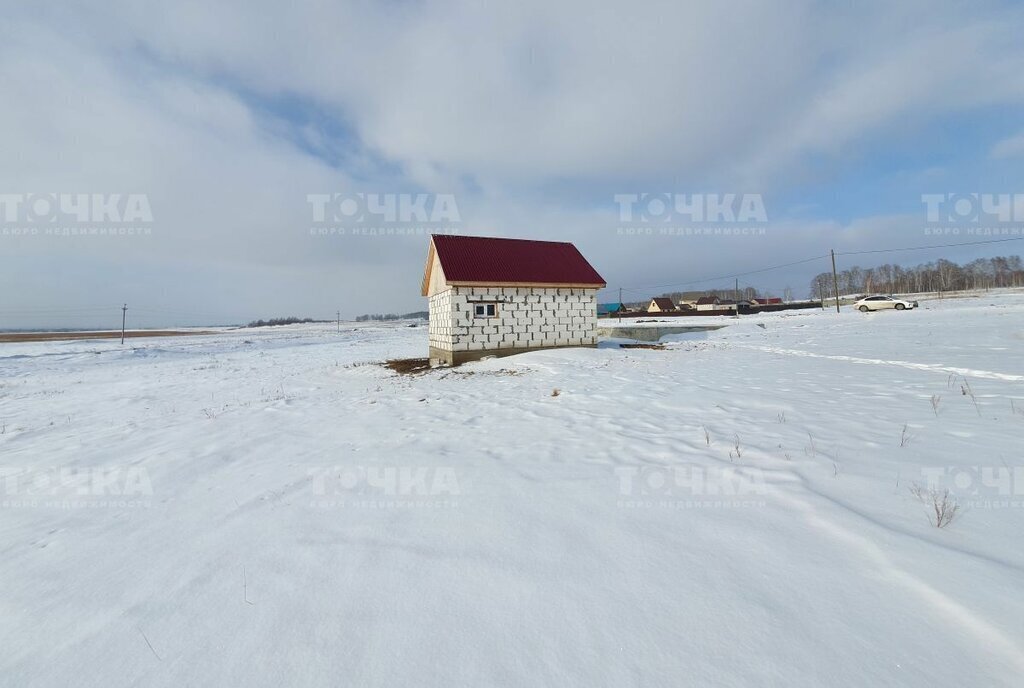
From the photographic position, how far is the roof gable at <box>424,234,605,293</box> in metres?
14.8

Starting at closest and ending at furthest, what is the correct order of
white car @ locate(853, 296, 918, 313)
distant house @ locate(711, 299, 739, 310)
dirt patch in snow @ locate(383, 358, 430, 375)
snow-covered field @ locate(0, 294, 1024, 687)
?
snow-covered field @ locate(0, 294, 1024, 687) → dirt patch in snow @ locate(383, 358, 430, 375) → white car @ locate(853, 296, 918, 313) → distant house @ locate(711, 299, 739, 310)

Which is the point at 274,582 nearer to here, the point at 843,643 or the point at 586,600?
the point at 586,600

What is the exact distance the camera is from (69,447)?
20.2ft

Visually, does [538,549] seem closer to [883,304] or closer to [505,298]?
[505,298]

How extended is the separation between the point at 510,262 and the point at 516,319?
2.48 m

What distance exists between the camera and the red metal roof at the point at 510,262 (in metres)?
14.8

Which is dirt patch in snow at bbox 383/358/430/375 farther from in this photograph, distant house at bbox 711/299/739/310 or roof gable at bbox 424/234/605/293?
distant house at bbox 711/299/739/310

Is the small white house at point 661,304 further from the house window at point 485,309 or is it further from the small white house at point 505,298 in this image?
the house window at point 485,309

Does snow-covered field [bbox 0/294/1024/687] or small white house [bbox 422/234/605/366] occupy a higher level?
small white house [bbox 422/234/605/366]

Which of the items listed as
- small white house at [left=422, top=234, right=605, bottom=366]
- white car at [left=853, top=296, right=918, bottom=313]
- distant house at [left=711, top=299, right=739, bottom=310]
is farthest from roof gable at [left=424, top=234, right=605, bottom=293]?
distant house at [left=711, top=299, right=739, bottom=310]

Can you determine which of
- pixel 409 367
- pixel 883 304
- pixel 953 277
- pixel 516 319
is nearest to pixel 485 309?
pixel 516 319

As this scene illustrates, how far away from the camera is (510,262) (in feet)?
52.3

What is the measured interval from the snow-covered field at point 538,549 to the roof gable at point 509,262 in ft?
29.7

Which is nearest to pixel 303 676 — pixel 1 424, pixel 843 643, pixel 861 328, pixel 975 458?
pixel 843 643
